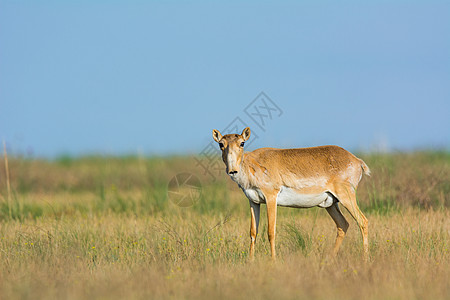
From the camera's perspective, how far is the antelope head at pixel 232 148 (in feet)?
28.4

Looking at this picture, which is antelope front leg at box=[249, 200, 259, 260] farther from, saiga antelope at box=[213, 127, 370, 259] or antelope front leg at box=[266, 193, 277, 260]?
antelope front leg at box=[266, 193, 277, 260]

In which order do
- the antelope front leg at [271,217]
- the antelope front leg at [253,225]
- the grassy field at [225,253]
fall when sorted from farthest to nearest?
the antelope front leg at [253,225] → the antelope front leg at [271,217] → the grassy field at [225,253]

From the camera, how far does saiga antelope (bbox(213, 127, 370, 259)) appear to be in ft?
29.5

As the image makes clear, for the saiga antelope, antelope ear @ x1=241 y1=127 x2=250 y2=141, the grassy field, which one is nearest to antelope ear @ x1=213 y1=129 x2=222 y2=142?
the saiga antelope

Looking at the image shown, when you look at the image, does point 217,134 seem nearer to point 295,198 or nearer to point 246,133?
point 246,133

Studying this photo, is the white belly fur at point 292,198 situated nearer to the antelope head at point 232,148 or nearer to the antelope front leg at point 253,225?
the antelope front leg at point 253,225

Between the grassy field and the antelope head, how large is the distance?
1.44 m

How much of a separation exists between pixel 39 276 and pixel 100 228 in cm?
382

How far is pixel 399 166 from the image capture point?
16.1 m

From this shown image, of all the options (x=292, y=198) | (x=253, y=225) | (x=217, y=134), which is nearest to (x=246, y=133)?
(x=217, y=134)

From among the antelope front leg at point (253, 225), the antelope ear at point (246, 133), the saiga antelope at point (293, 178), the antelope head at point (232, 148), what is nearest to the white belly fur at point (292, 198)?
the saiga antelope at point (293, 178)

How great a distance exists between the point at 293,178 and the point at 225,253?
5.78 feet

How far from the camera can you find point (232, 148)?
8.75 metres

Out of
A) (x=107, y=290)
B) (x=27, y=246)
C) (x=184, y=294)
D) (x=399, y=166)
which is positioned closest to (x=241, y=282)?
(x=184, y=294)
